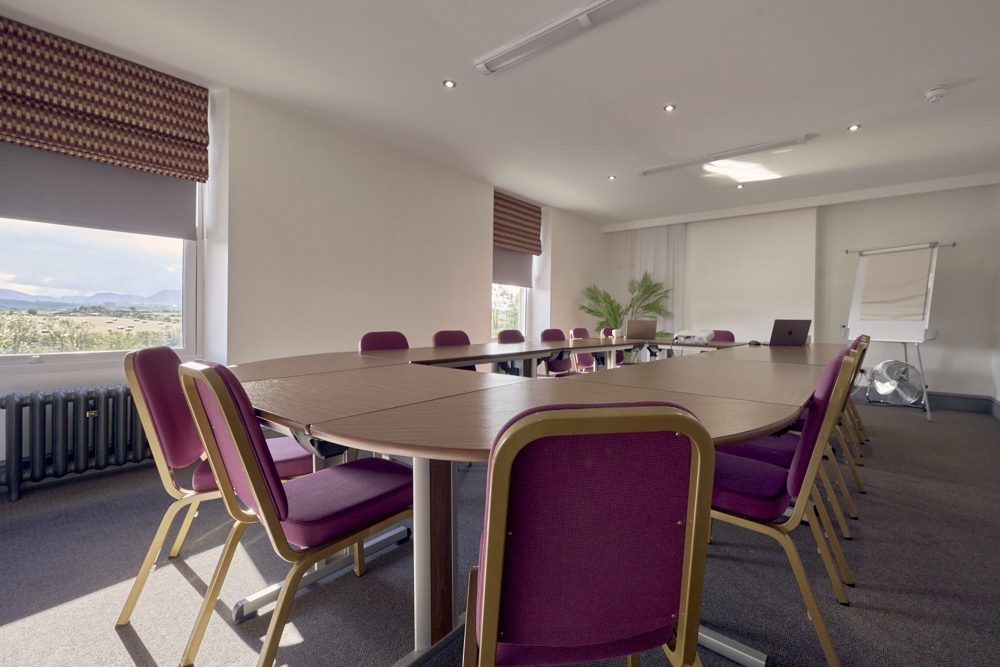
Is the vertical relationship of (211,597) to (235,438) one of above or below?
below

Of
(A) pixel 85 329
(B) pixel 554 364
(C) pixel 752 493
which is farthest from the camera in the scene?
(B) pixel 554 364

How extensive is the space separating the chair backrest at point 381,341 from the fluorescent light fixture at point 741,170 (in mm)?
4048

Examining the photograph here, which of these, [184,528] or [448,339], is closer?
[184,528]

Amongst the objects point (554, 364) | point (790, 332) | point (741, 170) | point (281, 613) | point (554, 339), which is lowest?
point (281, 613)

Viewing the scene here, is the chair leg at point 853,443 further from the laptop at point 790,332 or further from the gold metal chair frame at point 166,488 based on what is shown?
the gold metal chair frame at point 166,488

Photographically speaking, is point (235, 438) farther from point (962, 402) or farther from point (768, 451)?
point (962, 402)

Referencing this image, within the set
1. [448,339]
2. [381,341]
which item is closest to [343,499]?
[381,341]

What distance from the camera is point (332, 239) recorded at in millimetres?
4078

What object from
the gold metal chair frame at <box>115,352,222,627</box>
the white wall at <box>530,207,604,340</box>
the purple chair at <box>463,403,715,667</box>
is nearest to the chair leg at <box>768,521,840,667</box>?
the purple chair at <box>463,403,715,667</box>

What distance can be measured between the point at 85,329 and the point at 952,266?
9.20 meters

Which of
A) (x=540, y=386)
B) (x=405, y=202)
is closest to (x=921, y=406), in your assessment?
(x=540, y=386)

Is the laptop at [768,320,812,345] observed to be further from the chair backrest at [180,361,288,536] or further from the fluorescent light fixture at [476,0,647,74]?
the chair backrest at [180,361,288,536]

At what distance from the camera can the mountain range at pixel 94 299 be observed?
9.21 ft

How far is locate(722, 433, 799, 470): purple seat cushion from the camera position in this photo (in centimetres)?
172
